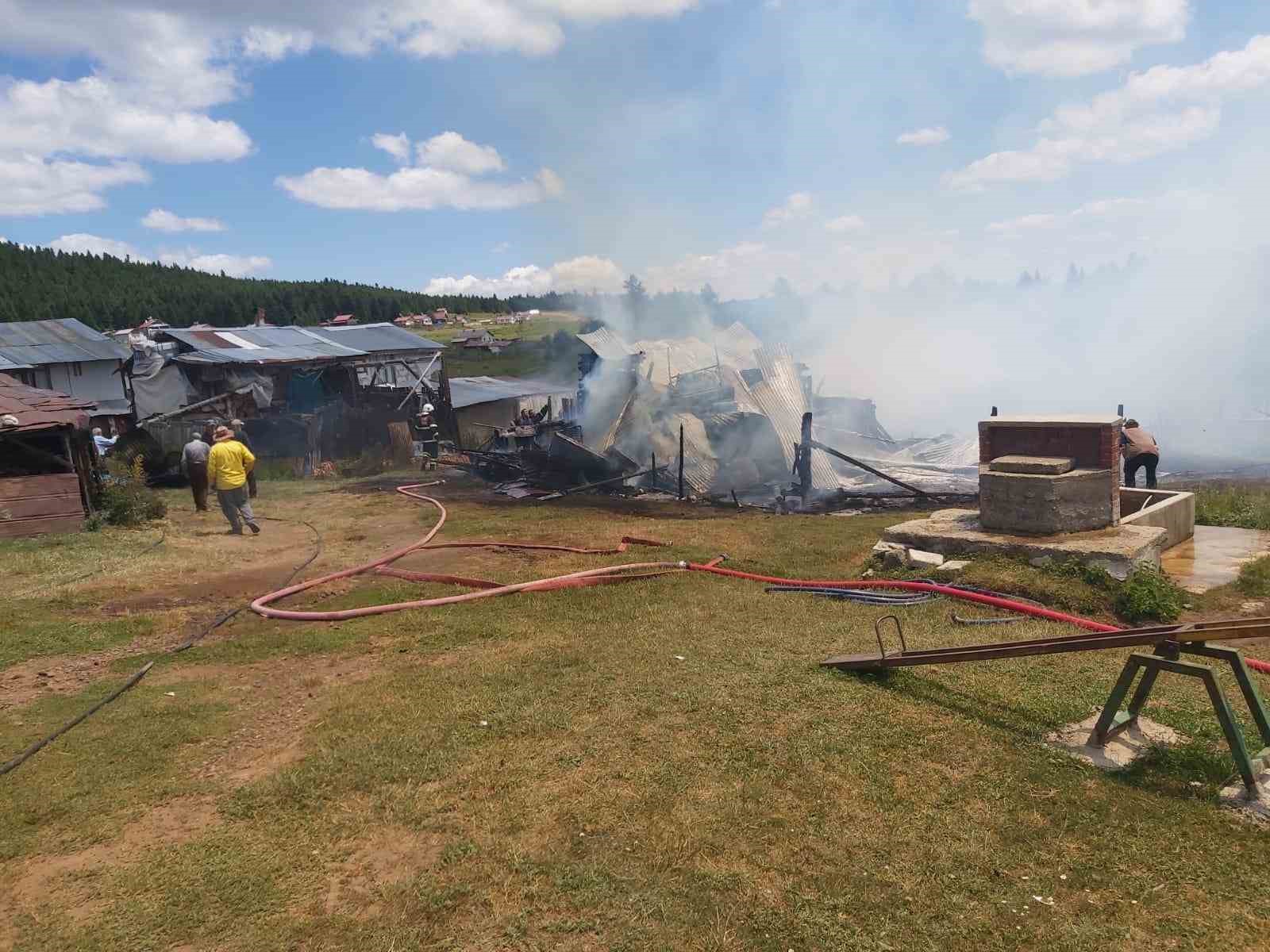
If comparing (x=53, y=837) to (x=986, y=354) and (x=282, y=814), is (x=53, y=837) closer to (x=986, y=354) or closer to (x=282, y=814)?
(x=282, y=814)

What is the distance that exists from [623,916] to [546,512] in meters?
12.6

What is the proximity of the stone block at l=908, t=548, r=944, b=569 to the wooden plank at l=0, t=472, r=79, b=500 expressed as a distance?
12.8 m

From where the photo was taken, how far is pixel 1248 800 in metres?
4.12

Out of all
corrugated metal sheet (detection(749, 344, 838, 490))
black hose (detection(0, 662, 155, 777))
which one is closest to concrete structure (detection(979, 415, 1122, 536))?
black hose (detection(0, 662, 155, 777))

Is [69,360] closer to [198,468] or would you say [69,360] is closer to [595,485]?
[198,468]

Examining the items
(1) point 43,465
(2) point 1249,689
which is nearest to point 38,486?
(1) point 43,465

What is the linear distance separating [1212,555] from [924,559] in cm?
405

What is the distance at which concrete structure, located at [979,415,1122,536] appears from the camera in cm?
923

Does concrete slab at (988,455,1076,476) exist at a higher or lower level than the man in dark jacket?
higher

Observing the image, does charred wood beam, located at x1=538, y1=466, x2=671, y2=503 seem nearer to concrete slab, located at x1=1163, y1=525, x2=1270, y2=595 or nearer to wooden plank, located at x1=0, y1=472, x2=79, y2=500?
wooden plank, located at x1=0, y1=472, x2=79, y2=500

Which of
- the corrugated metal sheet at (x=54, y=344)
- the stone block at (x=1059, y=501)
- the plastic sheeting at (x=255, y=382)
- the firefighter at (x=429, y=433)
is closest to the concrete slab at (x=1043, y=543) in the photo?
the stone block at (x=1059, y=501)

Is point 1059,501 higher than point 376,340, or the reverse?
point 376,340

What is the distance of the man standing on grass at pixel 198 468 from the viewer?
1440cm

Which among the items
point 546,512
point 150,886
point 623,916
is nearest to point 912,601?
point 623,916
